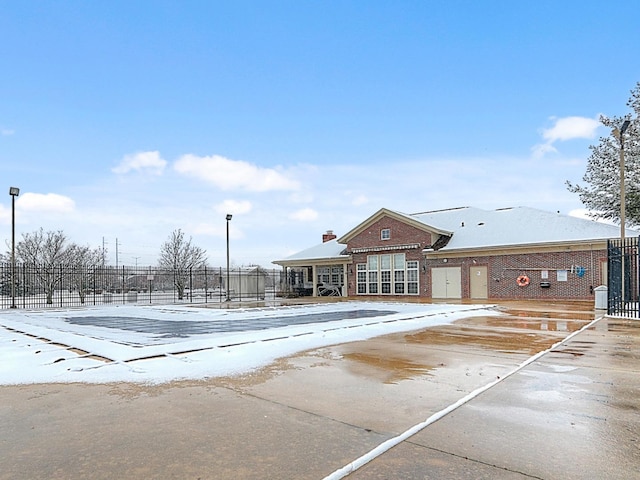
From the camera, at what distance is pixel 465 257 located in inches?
940

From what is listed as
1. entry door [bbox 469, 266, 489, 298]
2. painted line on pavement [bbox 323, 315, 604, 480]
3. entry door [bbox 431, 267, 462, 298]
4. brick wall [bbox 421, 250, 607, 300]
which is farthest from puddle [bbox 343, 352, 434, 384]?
entry door [bbox 431, 267, 462, 298]

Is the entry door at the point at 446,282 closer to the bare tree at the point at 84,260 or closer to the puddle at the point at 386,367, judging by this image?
the puddle at the point at 386,367

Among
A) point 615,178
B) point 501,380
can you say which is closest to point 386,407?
point 501,380

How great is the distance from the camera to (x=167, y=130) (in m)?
18.4

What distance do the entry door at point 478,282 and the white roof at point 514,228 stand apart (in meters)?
1.28

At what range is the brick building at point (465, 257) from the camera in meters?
20.7

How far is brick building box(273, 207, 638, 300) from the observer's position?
20.7 metres

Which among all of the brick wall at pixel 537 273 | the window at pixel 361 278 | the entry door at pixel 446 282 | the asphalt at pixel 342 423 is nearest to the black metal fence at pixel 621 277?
the brick wall at pixel 537 273

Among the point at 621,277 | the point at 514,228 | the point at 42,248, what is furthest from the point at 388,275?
the point at 42,248

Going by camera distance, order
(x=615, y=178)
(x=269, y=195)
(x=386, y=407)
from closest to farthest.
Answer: (x=386, y=407) → (x=615, y=178) → (x=269, y=195)

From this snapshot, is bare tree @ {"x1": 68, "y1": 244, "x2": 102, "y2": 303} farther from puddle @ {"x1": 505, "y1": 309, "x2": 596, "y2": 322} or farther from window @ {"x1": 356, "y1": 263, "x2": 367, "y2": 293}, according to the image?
puddle @ {"x1": 505, "y1": 309, "x2": 596, "y2": 322}

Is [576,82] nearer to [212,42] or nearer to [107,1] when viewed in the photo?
[212,42]

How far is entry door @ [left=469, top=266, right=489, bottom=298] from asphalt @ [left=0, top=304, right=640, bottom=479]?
17185 millimetres

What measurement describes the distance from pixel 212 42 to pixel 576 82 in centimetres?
1192
